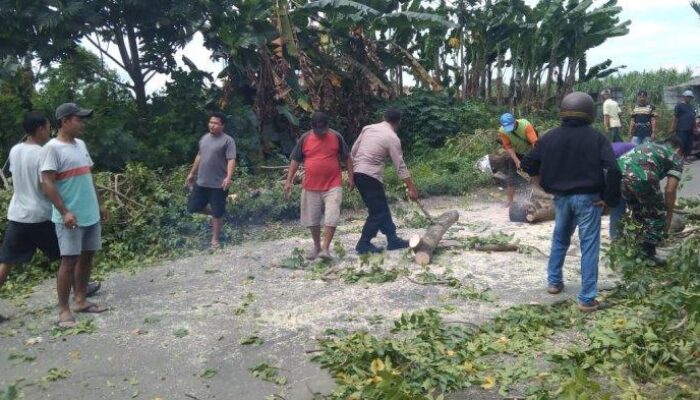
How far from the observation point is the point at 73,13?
1118cm

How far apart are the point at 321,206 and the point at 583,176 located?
9.96ft

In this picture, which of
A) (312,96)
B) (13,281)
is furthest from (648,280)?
(312,96)

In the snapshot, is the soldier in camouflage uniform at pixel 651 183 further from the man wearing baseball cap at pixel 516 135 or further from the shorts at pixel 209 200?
the shorts at pixel 209 200

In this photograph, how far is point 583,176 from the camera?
17.3 feet

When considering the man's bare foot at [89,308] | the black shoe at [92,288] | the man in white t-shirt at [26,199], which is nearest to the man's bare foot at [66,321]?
the man's bare foot at [89,308]

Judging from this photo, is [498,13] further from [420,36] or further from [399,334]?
[399,334]

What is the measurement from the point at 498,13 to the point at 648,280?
44.2ft

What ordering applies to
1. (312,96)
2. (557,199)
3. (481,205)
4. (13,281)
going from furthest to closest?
(312,96) < (481,205) < (13,281) < (557,199)

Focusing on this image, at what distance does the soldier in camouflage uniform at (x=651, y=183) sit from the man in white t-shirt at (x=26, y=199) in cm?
516

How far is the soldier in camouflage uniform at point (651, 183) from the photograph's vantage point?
227 inches

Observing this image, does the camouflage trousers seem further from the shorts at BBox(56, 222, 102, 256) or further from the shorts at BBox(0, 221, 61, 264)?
the shorts at BBox(0, 221, 61, 264)

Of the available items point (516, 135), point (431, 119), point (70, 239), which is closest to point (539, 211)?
point (516, 135)

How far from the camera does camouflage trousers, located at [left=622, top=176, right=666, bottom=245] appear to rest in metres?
5.87

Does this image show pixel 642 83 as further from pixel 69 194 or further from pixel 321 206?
pixel 69 194
